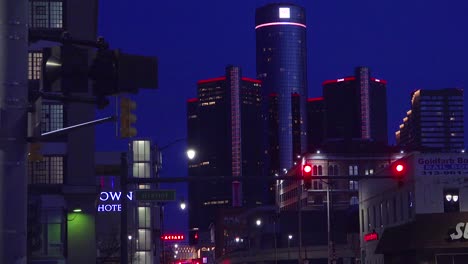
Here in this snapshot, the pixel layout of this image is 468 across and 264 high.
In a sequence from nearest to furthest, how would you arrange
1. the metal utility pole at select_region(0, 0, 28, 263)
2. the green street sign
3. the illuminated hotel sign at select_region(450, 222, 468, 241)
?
the metal utility pole at select_region(0, 0, 28, 263) < the green street sign < the illuminated hotel sign at select_region(450, 222, 468, 241)

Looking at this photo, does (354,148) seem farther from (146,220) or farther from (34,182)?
(34,182)

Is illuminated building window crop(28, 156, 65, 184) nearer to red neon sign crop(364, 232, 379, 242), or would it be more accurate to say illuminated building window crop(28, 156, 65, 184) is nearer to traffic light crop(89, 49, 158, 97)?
red neon sign crop(364, 232, 379, 242)

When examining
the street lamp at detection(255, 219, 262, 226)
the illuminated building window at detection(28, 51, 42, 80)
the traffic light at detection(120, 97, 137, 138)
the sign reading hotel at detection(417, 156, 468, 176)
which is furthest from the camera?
the street lamp at detection(255, 219, 262, 226)

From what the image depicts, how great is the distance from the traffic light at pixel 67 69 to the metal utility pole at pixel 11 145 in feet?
1.29

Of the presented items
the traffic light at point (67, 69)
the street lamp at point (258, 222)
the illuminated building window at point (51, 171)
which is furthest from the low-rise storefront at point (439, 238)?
the street lamp at point (258, 222)

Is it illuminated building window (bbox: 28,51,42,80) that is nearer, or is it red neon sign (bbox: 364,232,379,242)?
illuminated building window (bbox: 28,51,42,80)

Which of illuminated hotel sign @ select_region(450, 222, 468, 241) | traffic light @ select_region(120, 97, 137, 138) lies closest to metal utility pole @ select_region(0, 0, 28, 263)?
traffic light @ select_region(120, 97, 137, 138)

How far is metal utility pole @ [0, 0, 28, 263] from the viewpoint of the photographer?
286 inches

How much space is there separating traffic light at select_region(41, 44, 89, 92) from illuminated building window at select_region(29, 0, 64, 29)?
4301 centimetres

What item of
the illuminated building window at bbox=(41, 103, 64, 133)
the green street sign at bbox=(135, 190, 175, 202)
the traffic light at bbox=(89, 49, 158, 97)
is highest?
the illuminated building window at bbox=(41, 103, 64, 133)

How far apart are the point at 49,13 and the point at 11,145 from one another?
4437cm

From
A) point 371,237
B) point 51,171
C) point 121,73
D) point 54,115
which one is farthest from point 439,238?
point 121,73

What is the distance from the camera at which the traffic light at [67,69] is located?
7770 mm

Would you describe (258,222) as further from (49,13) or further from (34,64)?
(34,64)
